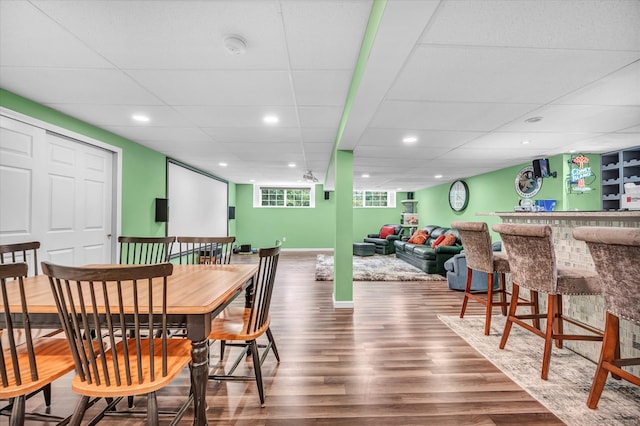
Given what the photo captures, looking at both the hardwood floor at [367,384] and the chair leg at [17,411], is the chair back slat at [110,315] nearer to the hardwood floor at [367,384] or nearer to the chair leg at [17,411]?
the chair leg at [17,411]

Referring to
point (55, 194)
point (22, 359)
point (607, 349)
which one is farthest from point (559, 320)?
point (55, 194)

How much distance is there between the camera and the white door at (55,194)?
2639mm

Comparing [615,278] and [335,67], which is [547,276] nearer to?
[615,278]

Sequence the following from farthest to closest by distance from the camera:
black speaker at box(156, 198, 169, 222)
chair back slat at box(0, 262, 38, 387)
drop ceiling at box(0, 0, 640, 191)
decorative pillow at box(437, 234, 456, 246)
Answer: decorative pillow at box(437, 234, 456, 246) < black speaker at box(156, 198, 169, 222) < drop ceiling at box(0, 0, 640, 191) < chair back slat at box(0, 262, 38, 387)

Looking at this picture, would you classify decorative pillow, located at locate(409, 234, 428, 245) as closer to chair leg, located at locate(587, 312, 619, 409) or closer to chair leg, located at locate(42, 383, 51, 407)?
chair leg, located at locate(587, 312, 619, 409)

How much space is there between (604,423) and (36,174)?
501 centimetres

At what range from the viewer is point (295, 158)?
17.4 feet

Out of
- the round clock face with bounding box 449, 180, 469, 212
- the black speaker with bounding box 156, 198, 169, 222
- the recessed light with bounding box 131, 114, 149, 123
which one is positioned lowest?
the black speaker with bounding box 156, 198, 169, 222

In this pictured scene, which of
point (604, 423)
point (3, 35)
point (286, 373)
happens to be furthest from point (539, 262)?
point (3, 35)

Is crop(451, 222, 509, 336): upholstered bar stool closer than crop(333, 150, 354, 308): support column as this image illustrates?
Yes

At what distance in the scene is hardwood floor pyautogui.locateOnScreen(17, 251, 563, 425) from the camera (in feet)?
5.66

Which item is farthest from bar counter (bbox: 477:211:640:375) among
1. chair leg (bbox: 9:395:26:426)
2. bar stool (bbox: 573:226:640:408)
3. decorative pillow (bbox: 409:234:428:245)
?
decorative pillow (bbox: 409:234:428:245)

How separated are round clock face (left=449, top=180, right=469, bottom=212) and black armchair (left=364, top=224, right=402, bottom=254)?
1.91 meters

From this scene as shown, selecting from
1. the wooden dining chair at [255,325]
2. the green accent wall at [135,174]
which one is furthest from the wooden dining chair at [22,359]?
the green accent wall at [135,174]
